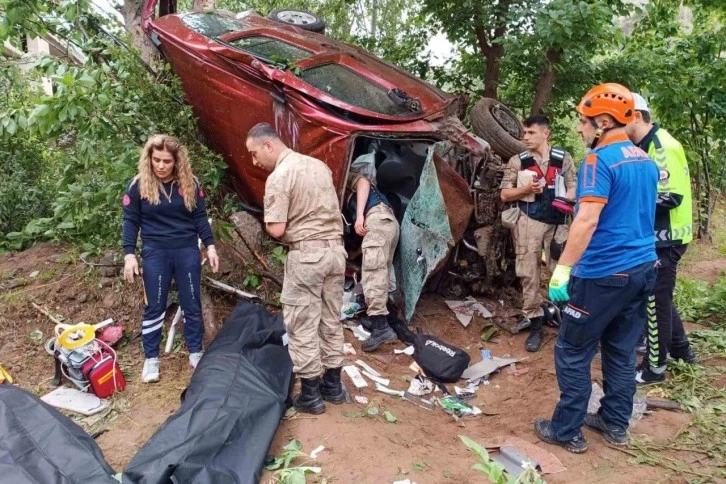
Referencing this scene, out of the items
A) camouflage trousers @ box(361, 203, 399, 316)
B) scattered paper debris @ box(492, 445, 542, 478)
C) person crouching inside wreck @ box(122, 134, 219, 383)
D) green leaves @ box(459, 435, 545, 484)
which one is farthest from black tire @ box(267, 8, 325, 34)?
green leaves @ box(459, 435, 545, 484)

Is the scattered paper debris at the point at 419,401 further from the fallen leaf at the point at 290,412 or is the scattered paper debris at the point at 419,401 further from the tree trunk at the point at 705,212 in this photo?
the tree trunk at the point at 705,212

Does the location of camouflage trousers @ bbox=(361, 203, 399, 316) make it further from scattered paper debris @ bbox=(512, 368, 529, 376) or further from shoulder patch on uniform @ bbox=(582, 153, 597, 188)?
shoulder patch on uniform @ bbox=(582, 153, 597, 188)

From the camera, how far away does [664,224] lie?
371 cm

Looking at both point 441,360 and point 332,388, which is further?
point 441,360

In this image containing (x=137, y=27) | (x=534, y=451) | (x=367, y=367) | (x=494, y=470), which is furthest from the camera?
(x=137, y=27)

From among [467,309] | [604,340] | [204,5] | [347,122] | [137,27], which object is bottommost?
[467,309]

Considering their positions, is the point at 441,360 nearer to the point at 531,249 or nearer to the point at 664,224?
the point at 531,249

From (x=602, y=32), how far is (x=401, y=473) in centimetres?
427

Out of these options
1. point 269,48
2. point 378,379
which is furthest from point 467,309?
point 269,48

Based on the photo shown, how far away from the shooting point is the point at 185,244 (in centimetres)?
386

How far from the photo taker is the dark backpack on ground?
Result: 416cm

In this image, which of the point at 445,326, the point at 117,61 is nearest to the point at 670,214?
the point at 445,326

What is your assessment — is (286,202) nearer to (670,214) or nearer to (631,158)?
(631,158)

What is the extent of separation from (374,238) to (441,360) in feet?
3.43
